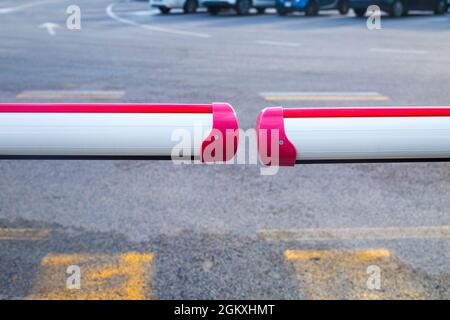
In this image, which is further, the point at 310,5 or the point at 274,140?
the point at 310,5

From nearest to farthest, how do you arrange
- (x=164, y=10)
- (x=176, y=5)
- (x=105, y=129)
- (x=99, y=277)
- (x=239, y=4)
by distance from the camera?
(x=105, y=129)
(x=99, y=277)
(x=239, y=4)
(x=176, y=5)
(x=164, y=10)

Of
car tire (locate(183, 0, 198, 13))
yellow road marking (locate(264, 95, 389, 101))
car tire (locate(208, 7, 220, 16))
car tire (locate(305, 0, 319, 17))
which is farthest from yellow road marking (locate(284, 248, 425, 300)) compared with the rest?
car tire (locate(183, 0, 198, 13))

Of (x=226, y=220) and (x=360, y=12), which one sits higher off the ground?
(x=360, y=12)

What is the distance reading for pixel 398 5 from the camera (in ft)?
65.5

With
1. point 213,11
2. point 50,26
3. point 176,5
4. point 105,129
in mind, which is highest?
point 176,5

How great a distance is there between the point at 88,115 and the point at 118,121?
0.10m

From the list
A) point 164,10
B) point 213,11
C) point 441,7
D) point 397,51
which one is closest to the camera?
point 397,51

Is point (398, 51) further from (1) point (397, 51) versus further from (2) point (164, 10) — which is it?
(2) point (164, 10)

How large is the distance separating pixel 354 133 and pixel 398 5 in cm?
1932

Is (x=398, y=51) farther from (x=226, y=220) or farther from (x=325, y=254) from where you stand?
(x=325, y=254)

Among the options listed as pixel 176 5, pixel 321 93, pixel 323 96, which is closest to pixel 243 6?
pixel 176 5
